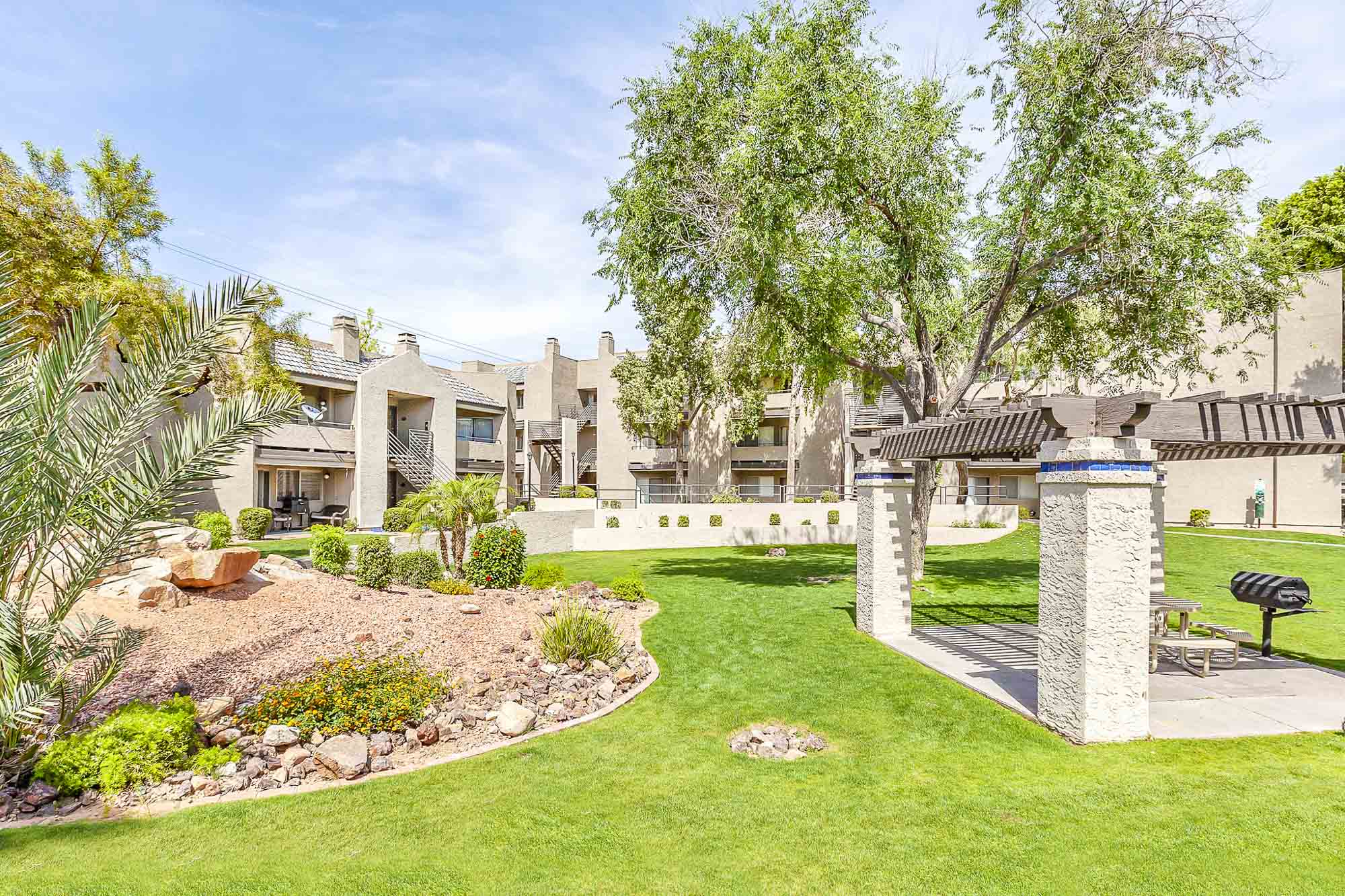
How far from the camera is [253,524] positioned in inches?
944

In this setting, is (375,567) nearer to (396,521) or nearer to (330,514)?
(396,521)

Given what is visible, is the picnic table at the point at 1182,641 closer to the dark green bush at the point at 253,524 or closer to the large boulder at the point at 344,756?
the large boulder at the point at 344,756

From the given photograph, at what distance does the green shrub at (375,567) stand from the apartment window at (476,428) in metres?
22.3

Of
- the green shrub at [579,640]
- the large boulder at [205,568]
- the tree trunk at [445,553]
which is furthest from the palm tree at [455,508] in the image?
the green shrub at [579,640]

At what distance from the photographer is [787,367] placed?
1712cm

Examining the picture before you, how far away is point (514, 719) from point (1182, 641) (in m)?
7.99

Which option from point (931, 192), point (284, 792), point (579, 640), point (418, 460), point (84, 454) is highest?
point (931, 192)

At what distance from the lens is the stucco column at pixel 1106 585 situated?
636 cm

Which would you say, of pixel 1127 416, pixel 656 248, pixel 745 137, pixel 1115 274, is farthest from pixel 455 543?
pixel 1115 274

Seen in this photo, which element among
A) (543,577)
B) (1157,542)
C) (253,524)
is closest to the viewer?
(1157,542)

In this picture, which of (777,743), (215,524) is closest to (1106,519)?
(777,743)

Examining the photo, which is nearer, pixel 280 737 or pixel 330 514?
pixel 280 737

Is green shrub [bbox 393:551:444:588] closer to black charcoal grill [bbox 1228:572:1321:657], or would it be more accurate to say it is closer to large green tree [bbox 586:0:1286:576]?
large green tree [bbox 586:0:1286:576]

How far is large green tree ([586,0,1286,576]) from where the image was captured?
12.1 meters
